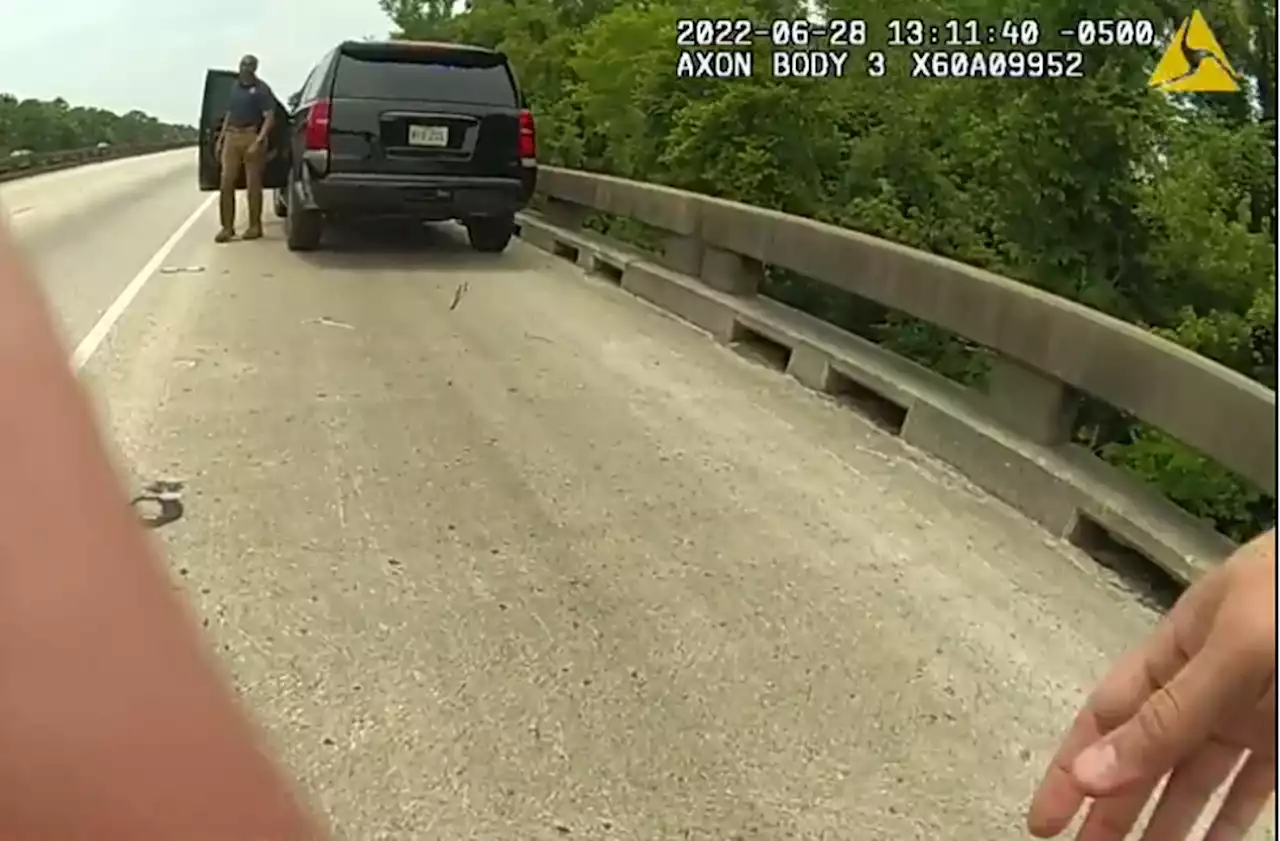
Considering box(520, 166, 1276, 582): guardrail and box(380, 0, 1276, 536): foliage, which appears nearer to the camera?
box(520, 166, 1276, 582): guardrail

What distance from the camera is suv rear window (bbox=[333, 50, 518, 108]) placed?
13.5 m

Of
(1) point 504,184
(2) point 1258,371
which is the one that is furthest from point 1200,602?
(1) point 504,184

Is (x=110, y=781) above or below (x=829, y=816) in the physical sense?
above

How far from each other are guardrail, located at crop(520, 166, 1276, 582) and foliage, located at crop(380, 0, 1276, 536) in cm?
343

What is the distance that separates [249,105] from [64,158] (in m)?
32.5

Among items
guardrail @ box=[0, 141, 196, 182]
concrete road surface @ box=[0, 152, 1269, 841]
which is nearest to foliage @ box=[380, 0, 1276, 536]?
concrete road surface @ box=[0, 152, 1269, 841]

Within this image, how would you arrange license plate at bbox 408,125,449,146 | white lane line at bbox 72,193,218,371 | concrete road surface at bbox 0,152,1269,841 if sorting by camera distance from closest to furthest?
concrete road surface at bbox 0,152,1269,841
white lane line at bbox 72,193,218,371
license plate at bbox 408,125,449,146

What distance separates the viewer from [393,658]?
13.7ft

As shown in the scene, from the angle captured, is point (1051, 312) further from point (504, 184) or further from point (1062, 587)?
point (504, 184)

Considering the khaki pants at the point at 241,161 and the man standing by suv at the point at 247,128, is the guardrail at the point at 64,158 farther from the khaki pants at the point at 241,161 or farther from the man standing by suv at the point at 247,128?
the man standing by suv at the point at 247,128

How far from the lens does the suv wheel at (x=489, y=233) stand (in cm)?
1507

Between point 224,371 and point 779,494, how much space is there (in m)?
3.81

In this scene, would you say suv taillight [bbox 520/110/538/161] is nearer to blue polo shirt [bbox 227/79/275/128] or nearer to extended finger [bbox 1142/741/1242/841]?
blue polo shirt [bbox 227/79/275/128]

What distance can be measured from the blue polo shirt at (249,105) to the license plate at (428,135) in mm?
2351
